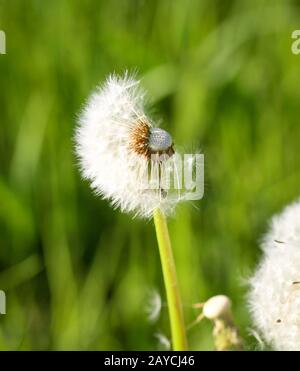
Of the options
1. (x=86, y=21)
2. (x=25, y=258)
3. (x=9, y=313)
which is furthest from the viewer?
(x=86, y=21)

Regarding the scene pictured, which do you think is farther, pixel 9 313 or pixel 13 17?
pixel 13 17

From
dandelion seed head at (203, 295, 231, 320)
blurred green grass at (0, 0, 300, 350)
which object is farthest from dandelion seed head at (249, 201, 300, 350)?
blurred green grass at (0, 0, 300, 350)

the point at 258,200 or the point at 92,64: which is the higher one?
the point at 92,64

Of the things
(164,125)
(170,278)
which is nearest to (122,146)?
(170,278)

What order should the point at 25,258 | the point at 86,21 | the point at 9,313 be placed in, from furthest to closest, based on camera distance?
1. the point at 86,21
2. the point at 25,258
3. the point at 9,313

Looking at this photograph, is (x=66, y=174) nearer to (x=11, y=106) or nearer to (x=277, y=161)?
(x=11, y=106)

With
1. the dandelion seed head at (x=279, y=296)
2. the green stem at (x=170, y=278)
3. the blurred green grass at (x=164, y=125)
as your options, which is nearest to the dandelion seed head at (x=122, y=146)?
the green stem at (x=170, y=278)

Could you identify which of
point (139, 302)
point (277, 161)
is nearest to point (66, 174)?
point (139, 302)
